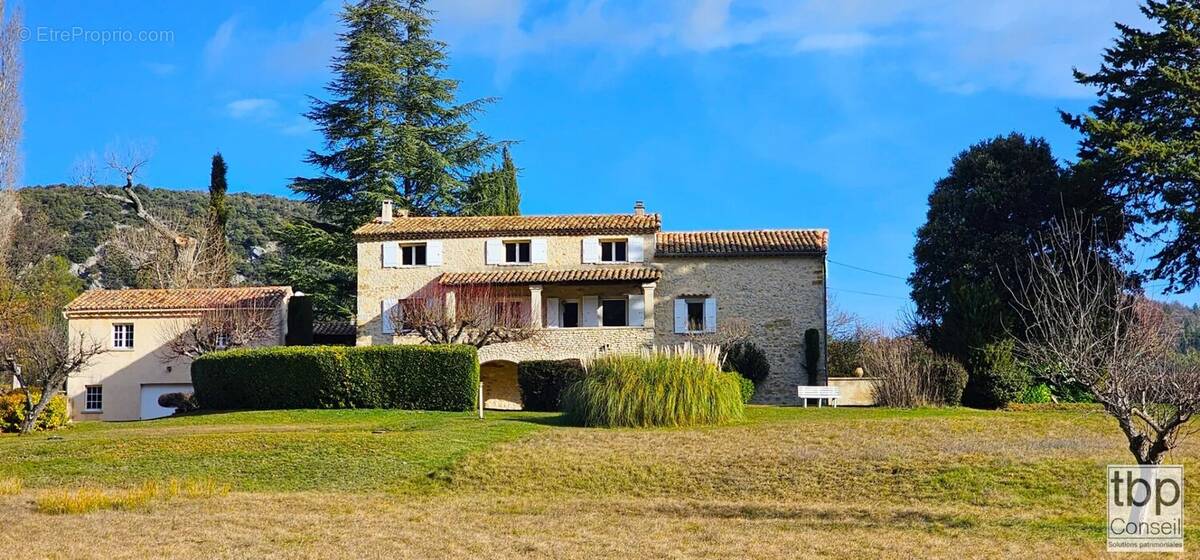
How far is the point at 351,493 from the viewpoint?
1853 cm

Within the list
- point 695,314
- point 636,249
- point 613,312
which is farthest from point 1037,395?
point 613,312

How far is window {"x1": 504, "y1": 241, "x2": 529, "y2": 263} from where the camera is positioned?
125ft

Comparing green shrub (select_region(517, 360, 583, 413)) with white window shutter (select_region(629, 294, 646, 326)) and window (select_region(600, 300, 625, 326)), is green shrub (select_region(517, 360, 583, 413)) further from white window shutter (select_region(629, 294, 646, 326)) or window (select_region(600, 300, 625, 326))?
window (select_region(600, 300, 625, 326))

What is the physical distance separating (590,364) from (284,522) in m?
11.3

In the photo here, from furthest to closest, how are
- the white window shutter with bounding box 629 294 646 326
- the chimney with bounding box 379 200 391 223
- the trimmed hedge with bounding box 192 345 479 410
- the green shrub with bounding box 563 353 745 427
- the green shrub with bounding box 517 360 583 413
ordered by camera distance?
1. the chimney with bounding box 379 200 391 223
2. the white window shutter with bounding box 629 294 646 326
3. the green shrub with bounding box 517 360 583 413
4. the trimmed hedge with bounding box 192 345 479 410
5. the green shrub with bounding box 563 353 745 427

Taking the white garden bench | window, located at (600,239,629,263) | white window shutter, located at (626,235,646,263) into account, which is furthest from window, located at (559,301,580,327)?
the white garden bench

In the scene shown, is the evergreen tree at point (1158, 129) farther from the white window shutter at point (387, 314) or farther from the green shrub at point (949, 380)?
the white window shutter at point (387, 314)

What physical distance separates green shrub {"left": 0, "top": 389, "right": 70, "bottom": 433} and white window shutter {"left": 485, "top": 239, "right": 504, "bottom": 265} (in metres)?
13.2

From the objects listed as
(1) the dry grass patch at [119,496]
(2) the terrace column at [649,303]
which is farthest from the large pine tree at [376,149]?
(1) the dry grass patch at [119,496]

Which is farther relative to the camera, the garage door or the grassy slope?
the garage door

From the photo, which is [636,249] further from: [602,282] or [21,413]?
[21,413]

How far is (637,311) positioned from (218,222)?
21301 millimetres

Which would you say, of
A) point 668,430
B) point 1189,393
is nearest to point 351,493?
point 668,430

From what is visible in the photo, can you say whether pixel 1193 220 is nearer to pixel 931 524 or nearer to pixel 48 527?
pixel 931 524
